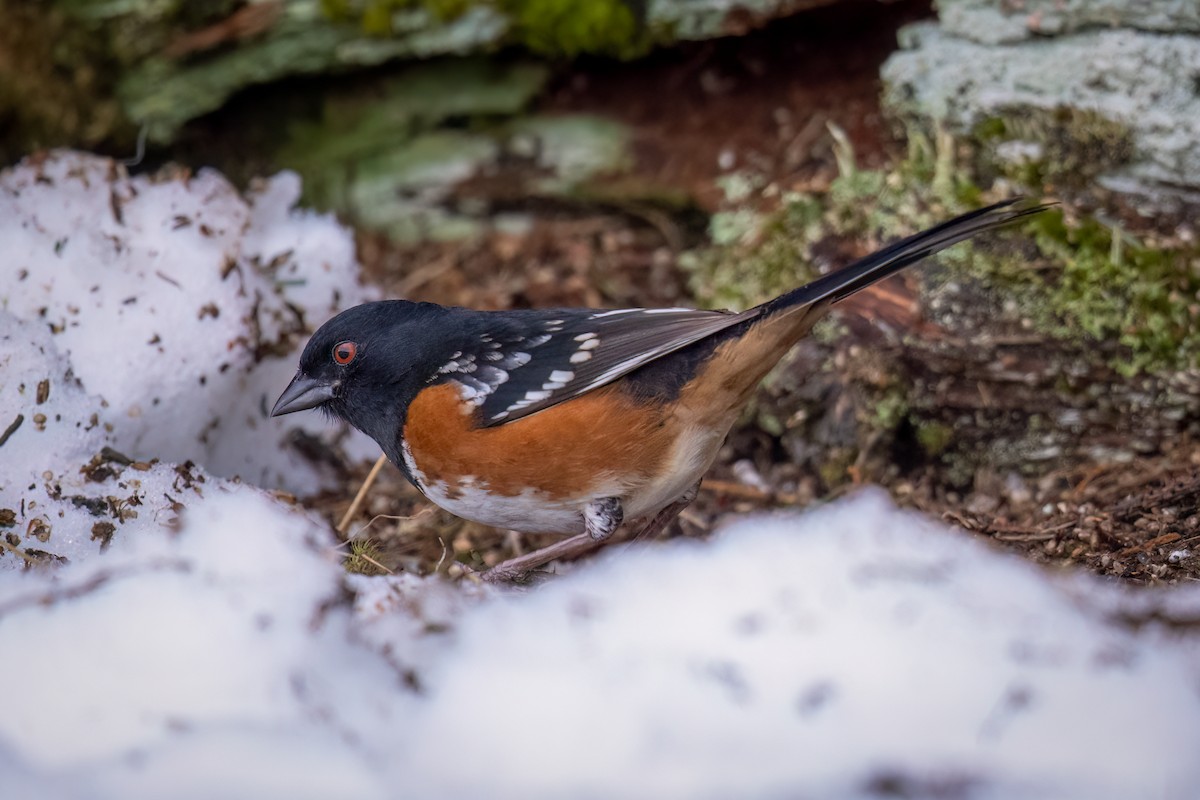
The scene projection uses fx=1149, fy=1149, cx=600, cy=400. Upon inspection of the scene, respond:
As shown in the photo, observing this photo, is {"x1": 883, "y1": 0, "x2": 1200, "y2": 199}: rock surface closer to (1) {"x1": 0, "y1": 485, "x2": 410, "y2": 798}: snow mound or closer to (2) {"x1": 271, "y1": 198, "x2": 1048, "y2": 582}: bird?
(2) {"x1": 271, "y1": 198, "x2": 1048, "y2": 582}: bird

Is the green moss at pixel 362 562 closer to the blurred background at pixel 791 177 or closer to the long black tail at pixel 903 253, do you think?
the blurred background at pixel 791 177

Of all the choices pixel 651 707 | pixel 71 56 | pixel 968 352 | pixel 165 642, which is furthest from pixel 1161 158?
pixel 71 56

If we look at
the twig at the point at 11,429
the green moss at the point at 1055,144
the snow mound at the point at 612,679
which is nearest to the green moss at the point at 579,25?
the green moss at the point at 1055,144

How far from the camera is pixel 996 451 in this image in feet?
11.9

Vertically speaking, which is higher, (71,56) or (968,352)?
(71,56)

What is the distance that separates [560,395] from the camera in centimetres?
289

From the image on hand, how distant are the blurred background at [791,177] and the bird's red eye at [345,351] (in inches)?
25.4

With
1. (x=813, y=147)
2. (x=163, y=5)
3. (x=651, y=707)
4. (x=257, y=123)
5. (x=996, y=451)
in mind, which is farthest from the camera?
(x=257, y=123)

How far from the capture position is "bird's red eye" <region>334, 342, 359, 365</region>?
10.1 ft

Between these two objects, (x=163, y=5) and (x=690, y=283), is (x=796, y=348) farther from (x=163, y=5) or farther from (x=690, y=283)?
(x=163, y=5)

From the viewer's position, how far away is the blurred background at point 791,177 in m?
3.39

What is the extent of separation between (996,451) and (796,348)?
0.70m

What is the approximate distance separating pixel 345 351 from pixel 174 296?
663 millimetres

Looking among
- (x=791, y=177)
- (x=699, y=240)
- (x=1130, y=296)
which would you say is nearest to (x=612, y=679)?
(x=1130, y=296)
